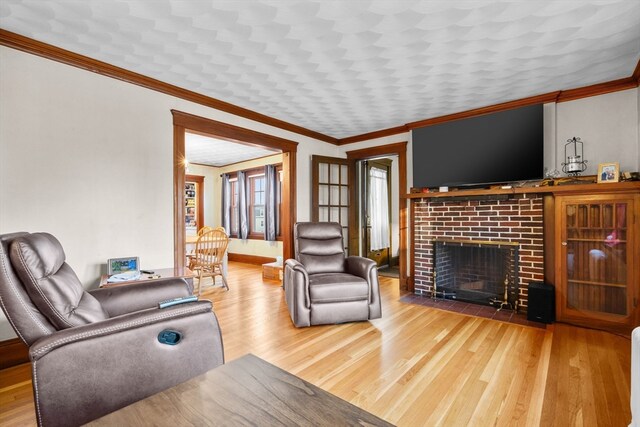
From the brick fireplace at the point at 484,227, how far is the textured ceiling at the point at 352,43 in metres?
1.29

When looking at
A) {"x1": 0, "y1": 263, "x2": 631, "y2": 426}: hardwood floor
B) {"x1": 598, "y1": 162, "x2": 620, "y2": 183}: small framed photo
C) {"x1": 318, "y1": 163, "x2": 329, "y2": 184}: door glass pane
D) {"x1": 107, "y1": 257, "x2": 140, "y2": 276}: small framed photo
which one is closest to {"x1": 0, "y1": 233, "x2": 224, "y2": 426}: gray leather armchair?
{"x1": 0, "y1": 263, "x2": 631, "y2": 426}: hardwood floor

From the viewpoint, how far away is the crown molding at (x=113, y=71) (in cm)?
230

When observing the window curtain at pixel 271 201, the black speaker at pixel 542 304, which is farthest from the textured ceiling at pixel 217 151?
the black speaker at pixel 542 304

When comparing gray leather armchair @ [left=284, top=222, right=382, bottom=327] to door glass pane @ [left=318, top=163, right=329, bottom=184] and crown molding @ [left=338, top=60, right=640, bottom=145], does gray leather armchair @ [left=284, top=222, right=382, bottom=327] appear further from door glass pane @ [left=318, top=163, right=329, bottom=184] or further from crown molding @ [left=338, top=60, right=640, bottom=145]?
crown molding @ [left=338, top=60, right=640, bottom=145]

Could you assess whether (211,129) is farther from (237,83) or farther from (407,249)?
(407,249)

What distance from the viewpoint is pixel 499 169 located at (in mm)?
3576

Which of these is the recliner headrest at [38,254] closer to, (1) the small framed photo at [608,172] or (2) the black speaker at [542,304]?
(2) the black speaker at [542,304]

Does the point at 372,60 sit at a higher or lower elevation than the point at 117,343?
higher

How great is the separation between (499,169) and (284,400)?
11.9ft

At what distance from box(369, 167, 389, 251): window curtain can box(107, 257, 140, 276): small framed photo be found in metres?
4.16

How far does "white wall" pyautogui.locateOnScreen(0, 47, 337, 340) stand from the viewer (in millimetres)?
2309

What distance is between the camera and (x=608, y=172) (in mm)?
2859

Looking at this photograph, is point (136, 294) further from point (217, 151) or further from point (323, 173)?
point (217, 151)

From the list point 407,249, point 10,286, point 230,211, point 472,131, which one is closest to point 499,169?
point 472,131
